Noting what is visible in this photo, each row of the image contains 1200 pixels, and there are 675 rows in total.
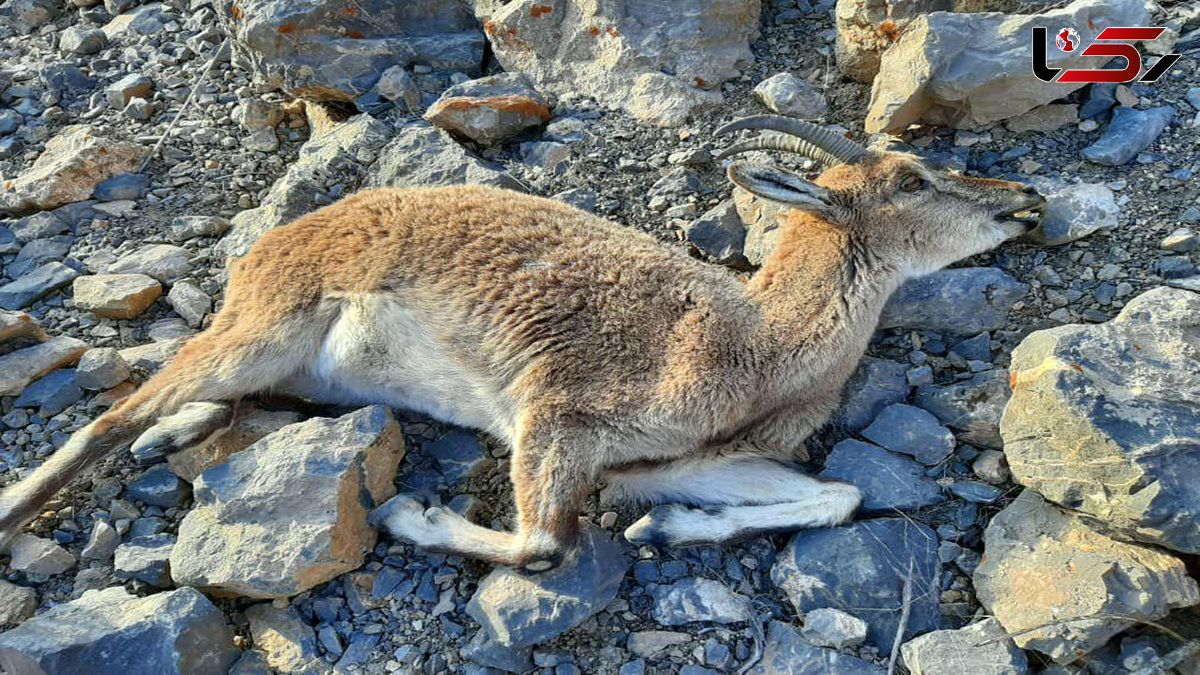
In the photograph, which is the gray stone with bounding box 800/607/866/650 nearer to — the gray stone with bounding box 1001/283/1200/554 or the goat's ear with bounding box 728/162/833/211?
the gray stone with bounding box 1001/283/1200/554

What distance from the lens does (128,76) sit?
8.83m

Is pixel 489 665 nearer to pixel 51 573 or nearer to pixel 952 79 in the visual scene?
pixel 51 573

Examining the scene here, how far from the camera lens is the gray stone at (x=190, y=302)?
22.0ft

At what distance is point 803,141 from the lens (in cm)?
614

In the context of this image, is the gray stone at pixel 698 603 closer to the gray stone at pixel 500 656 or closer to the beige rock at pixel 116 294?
the gray stone at pixel 500 656

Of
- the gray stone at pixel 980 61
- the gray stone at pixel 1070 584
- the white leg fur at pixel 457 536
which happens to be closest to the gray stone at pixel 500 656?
the white leg fur at pixel 457 536

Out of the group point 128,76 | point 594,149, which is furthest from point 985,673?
point 128,76

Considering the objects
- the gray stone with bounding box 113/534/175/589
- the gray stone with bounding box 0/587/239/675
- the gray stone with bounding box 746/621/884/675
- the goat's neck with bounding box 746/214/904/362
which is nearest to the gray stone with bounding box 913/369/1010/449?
the goat's neck with bounding box 746/214/904/362

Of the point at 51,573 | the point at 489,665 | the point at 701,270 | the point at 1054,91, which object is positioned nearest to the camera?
the point at 489,665

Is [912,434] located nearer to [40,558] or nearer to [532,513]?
[532,513]

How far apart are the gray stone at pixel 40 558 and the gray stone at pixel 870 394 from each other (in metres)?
4.60

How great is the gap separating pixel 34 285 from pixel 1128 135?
7961 mm

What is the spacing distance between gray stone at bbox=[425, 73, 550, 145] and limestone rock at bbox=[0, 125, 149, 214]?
2.67 m

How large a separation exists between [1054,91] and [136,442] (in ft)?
21.8
